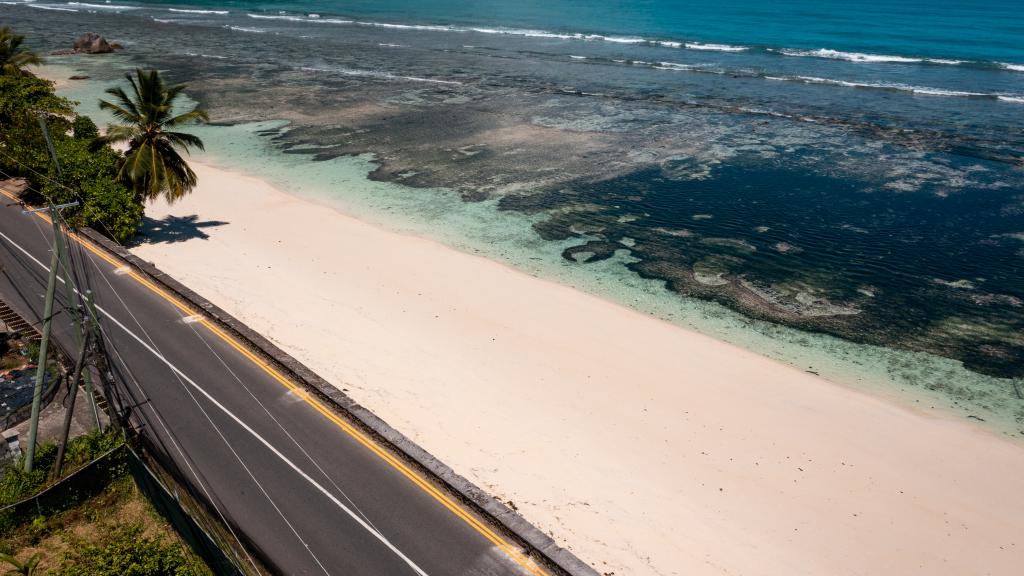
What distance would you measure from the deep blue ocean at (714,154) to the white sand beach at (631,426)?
305 cm

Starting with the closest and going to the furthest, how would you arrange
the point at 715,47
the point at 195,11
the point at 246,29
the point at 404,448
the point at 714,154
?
1. the point at 404,448
2. the point at 714,154
3. the point at 715,47
4. the point at 246,29
5. the point at 195,11

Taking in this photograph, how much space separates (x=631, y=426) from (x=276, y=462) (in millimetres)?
10986

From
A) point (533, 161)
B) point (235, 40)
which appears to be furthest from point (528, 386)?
point (235, 40)

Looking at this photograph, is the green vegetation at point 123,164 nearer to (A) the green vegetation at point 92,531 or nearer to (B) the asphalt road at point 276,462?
(B) the asphalt road at point 276,462

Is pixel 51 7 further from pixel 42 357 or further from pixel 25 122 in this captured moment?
pixel 42 357

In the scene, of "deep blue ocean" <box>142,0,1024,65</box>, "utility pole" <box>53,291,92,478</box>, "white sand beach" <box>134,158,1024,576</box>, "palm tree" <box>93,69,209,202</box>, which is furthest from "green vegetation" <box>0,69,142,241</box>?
"deep blue ocean" <box>142,0,1024,65</box>

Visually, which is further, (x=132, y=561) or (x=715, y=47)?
(x=715, y=47)

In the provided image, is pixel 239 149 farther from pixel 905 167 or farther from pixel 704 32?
pixel 704 32

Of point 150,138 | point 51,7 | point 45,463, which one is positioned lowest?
point 45,463

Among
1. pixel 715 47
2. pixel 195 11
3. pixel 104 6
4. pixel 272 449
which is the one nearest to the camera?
pixel 272 449

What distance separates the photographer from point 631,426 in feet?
71.0

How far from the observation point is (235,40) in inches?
4109

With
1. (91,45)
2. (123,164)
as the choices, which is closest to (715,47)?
(123,164)

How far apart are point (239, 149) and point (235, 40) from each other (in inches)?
2562
